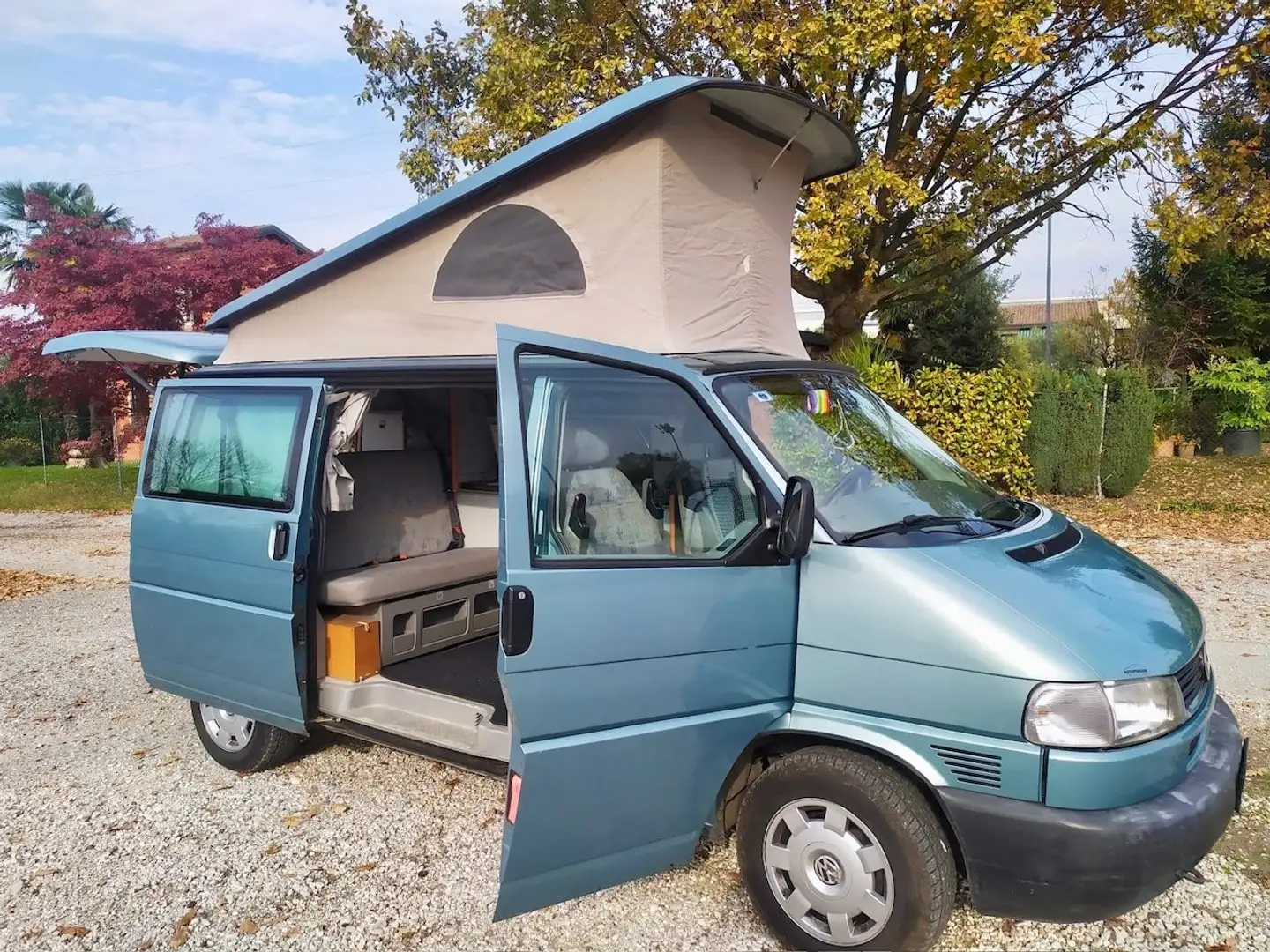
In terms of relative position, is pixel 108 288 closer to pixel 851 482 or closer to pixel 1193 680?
pixel 851 482

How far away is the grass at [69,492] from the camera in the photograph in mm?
16766

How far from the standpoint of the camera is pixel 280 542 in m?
4.13

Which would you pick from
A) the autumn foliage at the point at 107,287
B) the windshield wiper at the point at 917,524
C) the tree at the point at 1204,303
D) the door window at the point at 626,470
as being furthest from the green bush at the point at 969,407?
the autumn foliage at the point at 107,287

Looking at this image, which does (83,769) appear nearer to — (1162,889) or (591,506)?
(591,506)

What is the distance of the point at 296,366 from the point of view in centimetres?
441

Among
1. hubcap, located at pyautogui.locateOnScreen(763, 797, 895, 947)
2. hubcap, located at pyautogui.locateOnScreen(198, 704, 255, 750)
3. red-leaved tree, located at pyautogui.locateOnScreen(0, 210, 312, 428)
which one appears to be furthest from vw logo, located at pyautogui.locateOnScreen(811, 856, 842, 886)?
red-leaved tree, located at pyautogui.locateOnScreen(0, 210, 312, 428)

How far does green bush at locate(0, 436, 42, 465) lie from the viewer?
1067 inches

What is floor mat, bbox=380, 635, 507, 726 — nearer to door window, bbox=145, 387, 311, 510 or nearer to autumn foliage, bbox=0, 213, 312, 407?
door window, bbox=145, 387, 311, 510

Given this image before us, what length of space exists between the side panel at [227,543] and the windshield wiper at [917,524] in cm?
250

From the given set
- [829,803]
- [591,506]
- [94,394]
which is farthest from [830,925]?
[94,394]

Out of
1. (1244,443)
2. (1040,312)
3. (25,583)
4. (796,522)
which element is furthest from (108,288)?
(1040,312)

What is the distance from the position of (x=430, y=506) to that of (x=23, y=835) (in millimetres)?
2533

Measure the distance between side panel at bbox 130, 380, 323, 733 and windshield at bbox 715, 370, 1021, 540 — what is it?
212cm

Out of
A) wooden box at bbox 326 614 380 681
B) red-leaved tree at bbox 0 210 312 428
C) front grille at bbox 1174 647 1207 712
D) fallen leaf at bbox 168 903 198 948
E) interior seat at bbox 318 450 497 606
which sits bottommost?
fallen leaf at bbox 168 903 198 948
